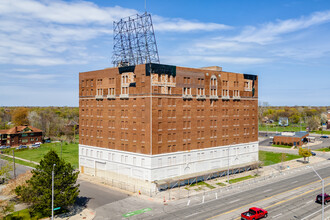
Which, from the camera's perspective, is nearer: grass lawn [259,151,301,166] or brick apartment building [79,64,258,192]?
brick apartment building [79,64,258,192]

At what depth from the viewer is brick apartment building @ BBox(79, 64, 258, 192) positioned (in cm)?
6106

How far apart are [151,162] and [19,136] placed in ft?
309

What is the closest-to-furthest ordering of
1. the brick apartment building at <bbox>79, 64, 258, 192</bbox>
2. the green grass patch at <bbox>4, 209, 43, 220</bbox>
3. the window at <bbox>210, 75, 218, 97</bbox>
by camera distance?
the green grass patch at <bbox>4, 209, 43, 220</bbox>, the brick apartment building at <bbox>79, 64, 258, 192</bbox>, the window at <bbox>210, 75, 218, 97</bbox>

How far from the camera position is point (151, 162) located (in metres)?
59.2

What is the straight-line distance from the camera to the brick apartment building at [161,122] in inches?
2404

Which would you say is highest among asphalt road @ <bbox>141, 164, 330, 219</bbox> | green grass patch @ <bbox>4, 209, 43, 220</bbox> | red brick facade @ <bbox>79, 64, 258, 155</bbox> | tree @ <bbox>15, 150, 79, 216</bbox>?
red brick facade @ <bbox>79, 64, 258, 155</bbox>

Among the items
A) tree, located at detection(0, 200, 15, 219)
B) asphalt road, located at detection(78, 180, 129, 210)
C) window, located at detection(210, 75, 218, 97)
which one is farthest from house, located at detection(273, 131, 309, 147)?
tree, located at detection(0, 200, 15, 219)

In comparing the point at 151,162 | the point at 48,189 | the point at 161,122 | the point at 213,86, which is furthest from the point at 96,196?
the point at 213,86

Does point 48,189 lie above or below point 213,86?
below

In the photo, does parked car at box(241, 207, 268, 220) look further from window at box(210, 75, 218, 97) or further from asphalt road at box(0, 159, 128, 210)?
window at box(210, 75, 218, 97)

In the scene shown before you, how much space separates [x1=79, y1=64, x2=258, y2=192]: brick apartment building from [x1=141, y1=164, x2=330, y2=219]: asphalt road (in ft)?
43.6

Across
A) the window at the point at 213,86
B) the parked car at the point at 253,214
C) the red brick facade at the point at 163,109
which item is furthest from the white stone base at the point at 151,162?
the parked car at the point at 253,214

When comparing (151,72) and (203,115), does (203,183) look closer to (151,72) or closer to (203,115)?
(203,115)

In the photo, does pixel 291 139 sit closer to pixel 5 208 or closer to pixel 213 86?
pixel 213 86
